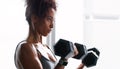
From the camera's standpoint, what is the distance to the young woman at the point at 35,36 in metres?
1.25

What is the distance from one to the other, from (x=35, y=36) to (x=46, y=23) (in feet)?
0.34

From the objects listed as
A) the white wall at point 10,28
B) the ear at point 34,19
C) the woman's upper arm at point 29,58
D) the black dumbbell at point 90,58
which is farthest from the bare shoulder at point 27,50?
the white wall at point 10,28

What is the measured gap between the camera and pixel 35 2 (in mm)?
1303

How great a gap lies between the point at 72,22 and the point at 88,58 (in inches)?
33.8

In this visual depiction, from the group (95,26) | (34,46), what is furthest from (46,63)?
(95,26)

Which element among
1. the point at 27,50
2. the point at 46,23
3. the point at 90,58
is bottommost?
the point at 90,58

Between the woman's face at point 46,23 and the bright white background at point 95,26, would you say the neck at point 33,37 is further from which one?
the bright white background at point 95,26

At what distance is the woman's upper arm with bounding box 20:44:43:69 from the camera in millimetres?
1234

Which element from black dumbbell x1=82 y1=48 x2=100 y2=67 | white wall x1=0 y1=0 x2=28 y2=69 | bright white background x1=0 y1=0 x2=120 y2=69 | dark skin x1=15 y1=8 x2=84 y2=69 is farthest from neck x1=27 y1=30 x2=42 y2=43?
bright white background x1=0 y1=0 x2=120 y2=69

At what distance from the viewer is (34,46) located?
A: 1319 mm

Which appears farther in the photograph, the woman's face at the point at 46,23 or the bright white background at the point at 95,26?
the bright white background at the point at 95,26

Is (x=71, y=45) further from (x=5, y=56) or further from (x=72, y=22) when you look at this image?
(x=72, y=22)

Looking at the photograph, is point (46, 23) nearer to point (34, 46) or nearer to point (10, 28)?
point (34, 46)

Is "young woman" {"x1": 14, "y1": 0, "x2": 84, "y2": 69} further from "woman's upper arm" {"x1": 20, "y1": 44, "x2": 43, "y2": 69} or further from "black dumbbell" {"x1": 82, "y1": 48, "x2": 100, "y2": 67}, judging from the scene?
"black dumbbell" {"x1": 82, "y1": 48, "x2": 100, "y2": 67}
